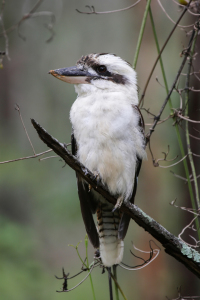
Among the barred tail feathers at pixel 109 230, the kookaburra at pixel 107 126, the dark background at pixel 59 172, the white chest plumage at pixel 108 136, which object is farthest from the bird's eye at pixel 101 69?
the dark background at pixel 59 172

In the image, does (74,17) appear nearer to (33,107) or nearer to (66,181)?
(33,107)

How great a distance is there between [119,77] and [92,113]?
34cm

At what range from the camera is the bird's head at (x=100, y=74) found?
2170 mm

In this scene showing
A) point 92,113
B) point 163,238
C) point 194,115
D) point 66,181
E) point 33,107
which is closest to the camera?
point 163,238

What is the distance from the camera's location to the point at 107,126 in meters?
2.08

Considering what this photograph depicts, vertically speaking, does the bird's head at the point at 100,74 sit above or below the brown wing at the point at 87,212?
above

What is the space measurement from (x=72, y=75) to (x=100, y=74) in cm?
19

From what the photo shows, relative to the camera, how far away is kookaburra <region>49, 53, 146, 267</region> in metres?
2.10

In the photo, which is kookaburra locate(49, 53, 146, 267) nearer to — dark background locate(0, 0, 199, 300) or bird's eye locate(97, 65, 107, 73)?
bird's eye locate(97, 65, 107, 73)

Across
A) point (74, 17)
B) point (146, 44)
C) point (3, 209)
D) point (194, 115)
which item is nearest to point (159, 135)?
point (146, 44)

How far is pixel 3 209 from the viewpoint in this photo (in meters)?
4.79

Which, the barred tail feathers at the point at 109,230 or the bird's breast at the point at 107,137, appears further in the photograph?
the barred tail feathers at the point at 109,230

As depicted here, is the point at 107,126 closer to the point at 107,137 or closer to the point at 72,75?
the point at 107,137

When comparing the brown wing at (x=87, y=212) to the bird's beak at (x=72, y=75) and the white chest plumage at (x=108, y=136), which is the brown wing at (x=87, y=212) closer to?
the white chest plumage at (x=108, y=136)
